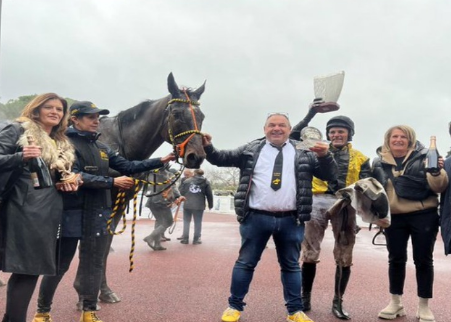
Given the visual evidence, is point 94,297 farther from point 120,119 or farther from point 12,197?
point 120,119

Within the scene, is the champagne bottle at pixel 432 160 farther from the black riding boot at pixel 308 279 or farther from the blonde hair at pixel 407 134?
the black riding boot at pixel 308 279

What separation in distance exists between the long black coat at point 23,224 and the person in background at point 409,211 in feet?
10.3

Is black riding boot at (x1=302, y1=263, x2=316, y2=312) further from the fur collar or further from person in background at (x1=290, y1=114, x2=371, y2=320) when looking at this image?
the fur collar

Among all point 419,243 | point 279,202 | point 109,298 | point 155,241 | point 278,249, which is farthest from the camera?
point 155,241

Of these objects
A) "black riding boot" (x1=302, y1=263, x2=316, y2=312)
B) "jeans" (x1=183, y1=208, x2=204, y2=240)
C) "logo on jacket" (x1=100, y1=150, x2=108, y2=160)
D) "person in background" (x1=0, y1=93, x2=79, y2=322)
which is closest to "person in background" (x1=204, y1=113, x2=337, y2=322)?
"black riding boot" (x1=302, y1=263, x2=316, y2=312)

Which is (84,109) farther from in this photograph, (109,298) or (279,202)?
(109,298)

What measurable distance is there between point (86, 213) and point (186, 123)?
1330 mm

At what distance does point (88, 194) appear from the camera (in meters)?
3.28

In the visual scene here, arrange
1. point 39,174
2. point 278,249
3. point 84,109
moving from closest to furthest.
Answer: point 39,174 → point 84,109 → point 278,249

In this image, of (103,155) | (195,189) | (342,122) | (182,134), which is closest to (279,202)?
(182,134)

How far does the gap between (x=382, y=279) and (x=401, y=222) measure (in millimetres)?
2267

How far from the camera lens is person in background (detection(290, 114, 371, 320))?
160 inches

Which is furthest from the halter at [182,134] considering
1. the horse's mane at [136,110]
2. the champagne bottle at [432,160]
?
the champagne bottle at [432,160]

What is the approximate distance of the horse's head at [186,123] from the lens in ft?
12.3
